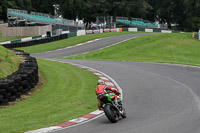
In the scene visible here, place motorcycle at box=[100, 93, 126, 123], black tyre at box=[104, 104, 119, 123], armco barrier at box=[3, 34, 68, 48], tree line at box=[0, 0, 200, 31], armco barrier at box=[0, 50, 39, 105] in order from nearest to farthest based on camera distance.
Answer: black tyre at box=[104, 104, 119, 123]
motorcycle at box=[100, 93, 126, 123]
armco barrier at box=[0, 50, 39, 105]
armco barrier at box=[3, 34, 68, 48]
tree line at box=[0, 0, 200, 31]

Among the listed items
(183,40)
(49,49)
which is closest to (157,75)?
(183,40)

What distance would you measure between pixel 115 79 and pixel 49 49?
22.9 metres

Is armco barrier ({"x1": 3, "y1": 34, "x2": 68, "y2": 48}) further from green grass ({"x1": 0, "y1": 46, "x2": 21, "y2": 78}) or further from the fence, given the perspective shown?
green grass ({"x1": 0, "y1": 46, "x2": 21, "y2": 78})

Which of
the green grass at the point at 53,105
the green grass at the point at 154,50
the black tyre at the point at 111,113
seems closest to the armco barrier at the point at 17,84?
the green grass at the point at 53,105

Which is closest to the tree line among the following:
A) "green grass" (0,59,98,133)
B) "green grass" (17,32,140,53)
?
"green grass" (17,32,140,53)

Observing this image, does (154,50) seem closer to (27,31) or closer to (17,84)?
(17,84)

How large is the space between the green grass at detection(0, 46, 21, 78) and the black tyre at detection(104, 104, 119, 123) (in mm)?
6213

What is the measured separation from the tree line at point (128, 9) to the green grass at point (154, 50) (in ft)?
123

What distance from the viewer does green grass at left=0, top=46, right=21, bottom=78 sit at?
14677 millimetres

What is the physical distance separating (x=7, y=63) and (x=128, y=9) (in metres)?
61.8

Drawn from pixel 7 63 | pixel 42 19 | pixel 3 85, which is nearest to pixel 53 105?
pixel 3 85

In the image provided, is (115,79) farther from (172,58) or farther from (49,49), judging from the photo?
(49,49)

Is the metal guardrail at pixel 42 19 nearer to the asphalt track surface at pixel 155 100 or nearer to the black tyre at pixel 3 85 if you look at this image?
the asphalt track surface at pixel 155 100

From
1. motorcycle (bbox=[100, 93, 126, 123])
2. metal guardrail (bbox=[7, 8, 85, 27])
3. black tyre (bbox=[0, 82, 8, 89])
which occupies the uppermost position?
metal guardrail (bbox=[7, 8, 85, 27])
